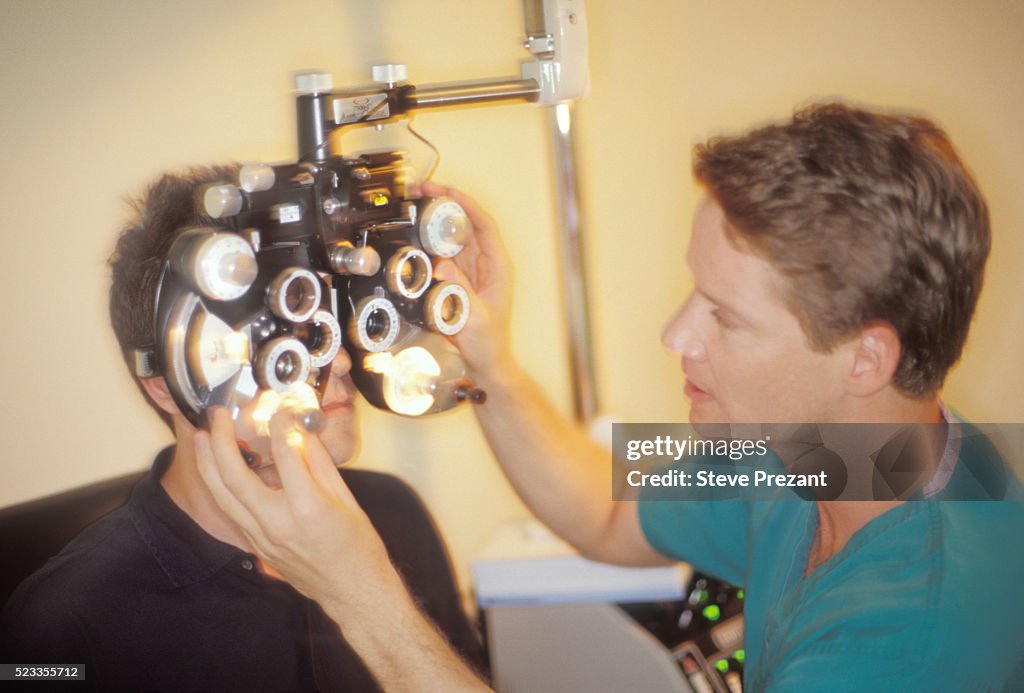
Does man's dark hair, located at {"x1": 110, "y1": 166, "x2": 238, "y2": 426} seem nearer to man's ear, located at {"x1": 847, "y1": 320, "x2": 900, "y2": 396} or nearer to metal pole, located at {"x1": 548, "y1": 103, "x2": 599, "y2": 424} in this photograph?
metal pole, located at {"x1": 548, "y1": 103, "x2": 599, "y2": 424}

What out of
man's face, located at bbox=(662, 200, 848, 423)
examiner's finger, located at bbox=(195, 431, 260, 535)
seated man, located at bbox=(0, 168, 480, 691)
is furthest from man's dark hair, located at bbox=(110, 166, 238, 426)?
man's face, located at bbox=(662, 200, 848, 423)

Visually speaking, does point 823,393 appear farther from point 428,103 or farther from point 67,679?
point 67,679

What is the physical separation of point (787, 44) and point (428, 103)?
553 mm

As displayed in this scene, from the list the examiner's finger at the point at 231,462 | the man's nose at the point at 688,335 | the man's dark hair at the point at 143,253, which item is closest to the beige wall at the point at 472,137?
the man's dark hair at the point at 143,253

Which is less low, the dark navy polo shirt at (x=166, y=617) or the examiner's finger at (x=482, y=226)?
the examiner's finger at (x=482, y=226)

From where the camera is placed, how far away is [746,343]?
38.5 inches

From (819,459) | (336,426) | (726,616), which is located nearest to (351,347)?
(336,426)

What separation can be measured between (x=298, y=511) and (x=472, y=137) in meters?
0.54

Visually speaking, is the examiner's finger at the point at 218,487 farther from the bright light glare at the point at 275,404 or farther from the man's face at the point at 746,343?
the man's face at the point at 746,343

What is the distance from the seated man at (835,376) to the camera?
81 centimetres

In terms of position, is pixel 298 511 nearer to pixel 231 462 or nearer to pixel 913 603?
pixel 231 462

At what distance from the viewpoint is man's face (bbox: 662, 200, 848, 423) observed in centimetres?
95

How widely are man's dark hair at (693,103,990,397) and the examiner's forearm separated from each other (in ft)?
1.09

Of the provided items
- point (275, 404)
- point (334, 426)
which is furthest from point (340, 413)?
point (275, 404)
